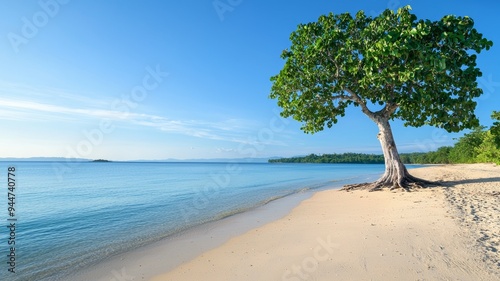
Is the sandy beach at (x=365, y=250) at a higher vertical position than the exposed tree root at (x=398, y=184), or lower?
lower

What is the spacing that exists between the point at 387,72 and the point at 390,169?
7.10 m

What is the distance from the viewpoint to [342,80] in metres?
17.8

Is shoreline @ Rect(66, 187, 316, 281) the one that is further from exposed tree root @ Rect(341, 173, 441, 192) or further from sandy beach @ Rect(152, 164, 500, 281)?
exposed tree root @ Rect(341, 173, 441, 192)

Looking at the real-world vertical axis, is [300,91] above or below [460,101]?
above

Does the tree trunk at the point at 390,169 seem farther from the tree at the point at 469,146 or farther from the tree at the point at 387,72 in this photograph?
the tree at the point at 469,146

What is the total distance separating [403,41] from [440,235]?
9.98m

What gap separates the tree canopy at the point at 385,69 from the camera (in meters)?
14.0

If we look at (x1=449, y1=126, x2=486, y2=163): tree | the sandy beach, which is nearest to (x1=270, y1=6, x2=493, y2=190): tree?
the sandy beach

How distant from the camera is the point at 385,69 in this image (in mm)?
14445

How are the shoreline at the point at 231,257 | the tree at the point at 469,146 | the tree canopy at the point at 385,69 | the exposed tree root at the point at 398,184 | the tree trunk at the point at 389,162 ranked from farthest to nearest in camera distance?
the tree at the point at 469,146, the tree trunk at the point at 389,162, the exposed tree root at the point at 398,184, the tree canopy at the point at 385,69, the shoreline at the point at 231,257

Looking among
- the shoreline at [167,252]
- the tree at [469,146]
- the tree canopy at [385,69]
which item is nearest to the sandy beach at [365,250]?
the shoreline at [167,252]

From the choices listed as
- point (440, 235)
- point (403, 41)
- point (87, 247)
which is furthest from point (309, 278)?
point (403, 41)

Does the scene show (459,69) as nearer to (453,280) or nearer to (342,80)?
(342,80)

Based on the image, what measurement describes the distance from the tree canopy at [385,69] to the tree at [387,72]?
5 centimetres
